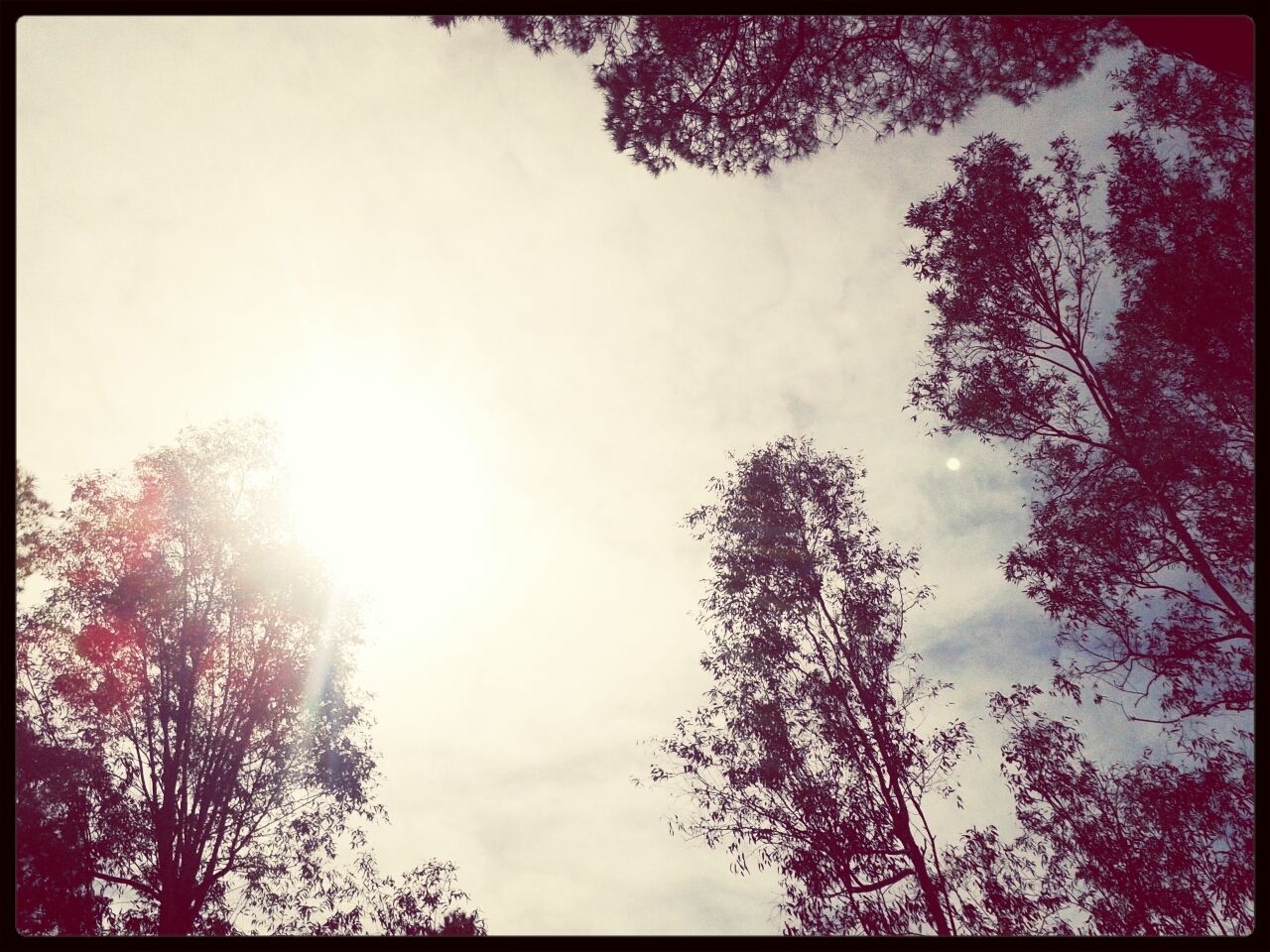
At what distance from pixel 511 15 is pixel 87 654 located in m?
14.5

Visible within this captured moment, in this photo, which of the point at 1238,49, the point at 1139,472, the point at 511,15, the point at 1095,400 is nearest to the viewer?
the point at 1238,49

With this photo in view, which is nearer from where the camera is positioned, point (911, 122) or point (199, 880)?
point (911, 122)

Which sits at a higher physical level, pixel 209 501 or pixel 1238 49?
pixel 209 501

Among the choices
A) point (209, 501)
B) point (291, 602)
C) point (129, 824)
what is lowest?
point (129, 824)

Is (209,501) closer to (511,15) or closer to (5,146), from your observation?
(5,146)

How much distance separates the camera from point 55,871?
9602 millimetres

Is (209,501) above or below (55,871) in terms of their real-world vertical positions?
above

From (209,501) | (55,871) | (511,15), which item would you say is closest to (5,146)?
(511,15)

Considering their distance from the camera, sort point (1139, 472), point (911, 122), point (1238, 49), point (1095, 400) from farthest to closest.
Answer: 1. point (1095, 400)
2. point (1139, 472)
3. point (911, 122)
4. point (1238, 49)

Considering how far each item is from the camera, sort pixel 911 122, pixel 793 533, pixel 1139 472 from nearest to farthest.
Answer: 1. pixel 911 122
2. pixel 1139 472
3. pixel 793 533

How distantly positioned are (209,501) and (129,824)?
6.59 m
